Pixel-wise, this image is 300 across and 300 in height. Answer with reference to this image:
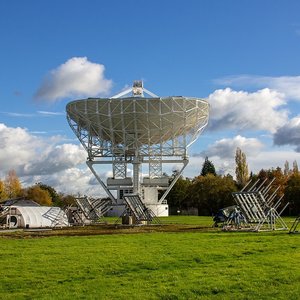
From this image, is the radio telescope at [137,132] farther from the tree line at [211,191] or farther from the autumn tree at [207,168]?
the autumn tree at [207,168]

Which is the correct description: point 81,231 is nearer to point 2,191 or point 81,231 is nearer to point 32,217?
point 32,217

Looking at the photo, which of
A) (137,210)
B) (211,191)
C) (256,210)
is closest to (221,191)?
(211,191)

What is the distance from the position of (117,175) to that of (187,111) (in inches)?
741

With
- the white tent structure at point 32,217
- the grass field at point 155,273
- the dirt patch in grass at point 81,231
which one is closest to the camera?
the grass field at point 155,273

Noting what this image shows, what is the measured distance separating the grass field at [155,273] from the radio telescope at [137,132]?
55579 millimetres

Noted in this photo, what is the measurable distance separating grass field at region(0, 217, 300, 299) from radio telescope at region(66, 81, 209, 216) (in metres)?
55.6

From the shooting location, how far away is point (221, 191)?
106 meters

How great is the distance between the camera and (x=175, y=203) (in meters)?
125

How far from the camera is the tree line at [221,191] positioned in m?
94.8

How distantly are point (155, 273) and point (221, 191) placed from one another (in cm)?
9257

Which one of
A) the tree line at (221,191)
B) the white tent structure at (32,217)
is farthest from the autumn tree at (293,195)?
the white tent structure at (32,217)

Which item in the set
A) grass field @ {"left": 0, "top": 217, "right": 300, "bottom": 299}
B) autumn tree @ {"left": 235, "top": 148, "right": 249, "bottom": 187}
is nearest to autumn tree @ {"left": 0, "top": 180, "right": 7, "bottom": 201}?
autumn tree @ {"left": 235, "top": 148, "right": 249, "bottom": 187}

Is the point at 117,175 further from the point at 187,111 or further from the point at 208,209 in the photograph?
the point at 208,209

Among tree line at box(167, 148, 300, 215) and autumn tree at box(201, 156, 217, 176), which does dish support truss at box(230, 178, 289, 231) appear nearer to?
tree line at box(167, 148, 300, 215)
